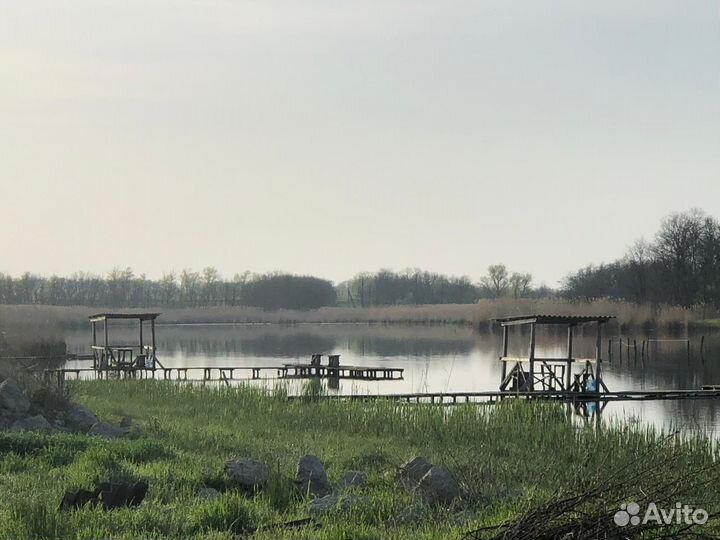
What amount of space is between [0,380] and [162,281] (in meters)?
110

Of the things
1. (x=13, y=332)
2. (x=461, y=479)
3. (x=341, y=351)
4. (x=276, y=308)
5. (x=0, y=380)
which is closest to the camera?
(x=461, y=479)

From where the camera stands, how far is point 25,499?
823 centimetres

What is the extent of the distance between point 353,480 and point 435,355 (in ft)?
127

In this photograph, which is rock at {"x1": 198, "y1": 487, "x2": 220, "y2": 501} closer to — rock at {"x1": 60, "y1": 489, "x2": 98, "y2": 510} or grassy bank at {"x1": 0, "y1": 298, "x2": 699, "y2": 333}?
rock at {"x1": 60, "y1": 489, "x2": 98, "y2": 510}

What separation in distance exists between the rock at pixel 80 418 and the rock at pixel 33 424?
2.40 ft

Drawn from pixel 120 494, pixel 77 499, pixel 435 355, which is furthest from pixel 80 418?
pixel 435 355

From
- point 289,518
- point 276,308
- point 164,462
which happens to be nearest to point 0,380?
point 164,462

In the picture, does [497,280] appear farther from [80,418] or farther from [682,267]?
[80,418]

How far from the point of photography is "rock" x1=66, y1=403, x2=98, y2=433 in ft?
48.8

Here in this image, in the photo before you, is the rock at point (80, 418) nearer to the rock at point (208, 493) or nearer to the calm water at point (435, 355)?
the rock at point (208, 493)

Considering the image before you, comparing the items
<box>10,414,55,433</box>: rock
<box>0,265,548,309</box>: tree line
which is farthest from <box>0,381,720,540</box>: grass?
<box>0,265,548,309</box>: tree line

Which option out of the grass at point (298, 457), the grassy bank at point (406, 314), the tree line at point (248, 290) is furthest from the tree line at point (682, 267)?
the grass at point (298, 457)

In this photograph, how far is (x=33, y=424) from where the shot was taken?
1392 centimetres

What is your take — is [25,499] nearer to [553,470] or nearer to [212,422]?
[553,470]
